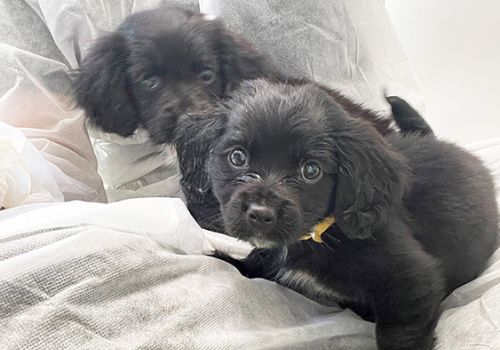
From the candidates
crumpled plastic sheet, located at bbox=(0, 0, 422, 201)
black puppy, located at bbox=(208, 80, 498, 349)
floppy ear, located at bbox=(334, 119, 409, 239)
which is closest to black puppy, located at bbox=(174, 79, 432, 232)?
black puppy, located at bbox=(208, 80, 498, 349)

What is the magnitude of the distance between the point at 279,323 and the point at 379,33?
103cm

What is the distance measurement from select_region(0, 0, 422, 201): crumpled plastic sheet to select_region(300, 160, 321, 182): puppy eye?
0.51 m

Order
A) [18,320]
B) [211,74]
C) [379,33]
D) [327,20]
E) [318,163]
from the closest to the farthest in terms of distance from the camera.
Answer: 1. [18,320]
2. [318,163]
3. [211,74]
4. [327,20]
5. [379,33]

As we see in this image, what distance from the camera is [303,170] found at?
3.19 feet

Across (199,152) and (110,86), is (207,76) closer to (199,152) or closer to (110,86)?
(110,86)

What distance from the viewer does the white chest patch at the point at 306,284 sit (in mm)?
1081

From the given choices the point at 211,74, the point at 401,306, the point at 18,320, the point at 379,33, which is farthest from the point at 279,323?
the point at 379,33

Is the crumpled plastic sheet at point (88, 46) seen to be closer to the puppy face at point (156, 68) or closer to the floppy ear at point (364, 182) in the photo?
the puppy face at point (156, 68)

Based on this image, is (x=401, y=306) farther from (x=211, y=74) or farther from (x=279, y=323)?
(x=211, y=74)

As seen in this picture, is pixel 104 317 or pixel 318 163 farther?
pixel 318 163

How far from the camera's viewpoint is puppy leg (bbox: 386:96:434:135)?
4.48 feet

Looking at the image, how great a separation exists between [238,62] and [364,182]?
1.76ft

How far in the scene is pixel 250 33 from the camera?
160 centimetres

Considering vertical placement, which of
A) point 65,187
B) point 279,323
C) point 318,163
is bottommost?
point 65,187
